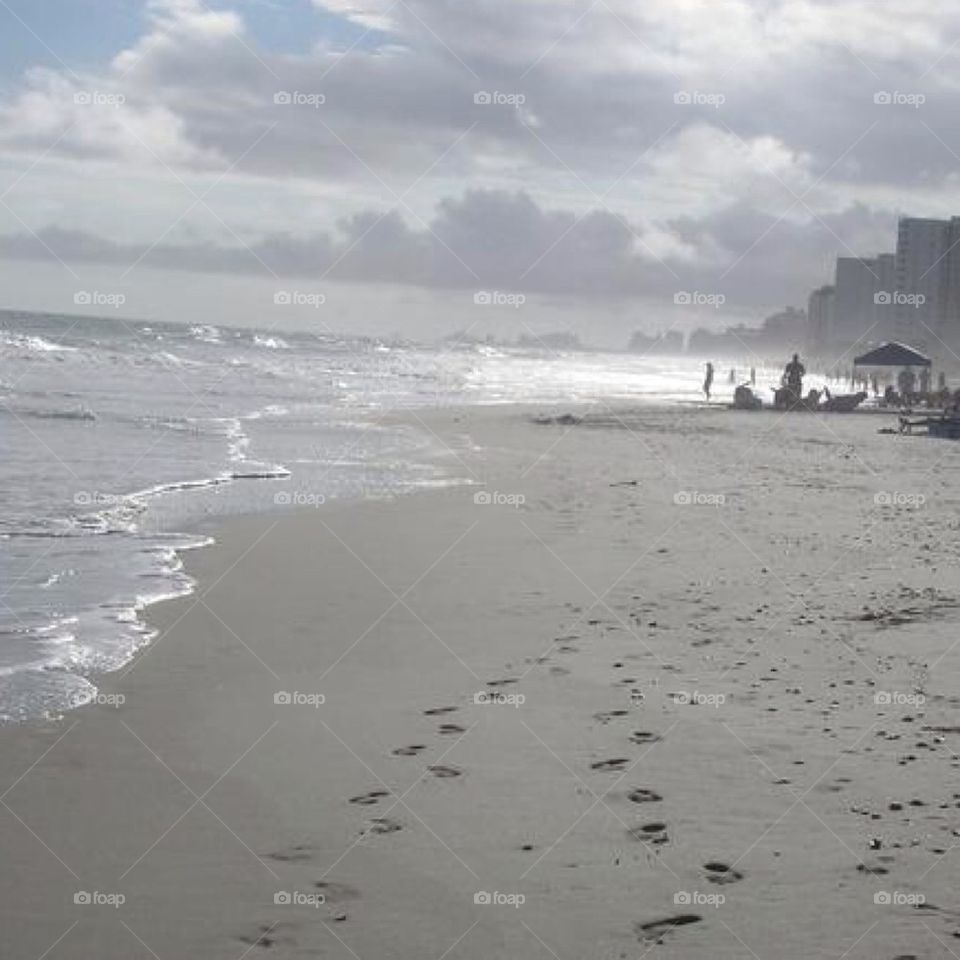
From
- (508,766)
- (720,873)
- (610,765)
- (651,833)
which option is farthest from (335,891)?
(610,765)

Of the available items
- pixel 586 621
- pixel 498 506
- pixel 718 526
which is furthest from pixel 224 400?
pixel 586 621

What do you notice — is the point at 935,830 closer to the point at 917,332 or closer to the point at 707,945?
the point at 707,945

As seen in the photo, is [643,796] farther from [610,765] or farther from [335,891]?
[335,891]

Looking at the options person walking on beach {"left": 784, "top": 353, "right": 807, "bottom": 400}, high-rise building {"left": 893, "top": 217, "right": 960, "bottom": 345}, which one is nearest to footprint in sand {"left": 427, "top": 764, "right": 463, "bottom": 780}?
person walking on beach {"left": 784, "top": 353, "right": 807, "bottom": 400}

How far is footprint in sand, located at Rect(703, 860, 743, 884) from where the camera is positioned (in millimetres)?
5020

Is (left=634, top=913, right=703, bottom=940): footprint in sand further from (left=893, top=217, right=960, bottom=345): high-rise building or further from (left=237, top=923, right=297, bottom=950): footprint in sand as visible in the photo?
(left=893, top=217, right=960, bottom=345): high-rise building

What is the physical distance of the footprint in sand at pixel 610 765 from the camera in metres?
6.33

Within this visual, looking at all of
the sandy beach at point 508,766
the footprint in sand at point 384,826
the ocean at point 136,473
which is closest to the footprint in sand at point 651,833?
the sandy beach at point 508,766

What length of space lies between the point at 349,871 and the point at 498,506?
11704mm

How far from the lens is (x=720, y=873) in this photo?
5078mm

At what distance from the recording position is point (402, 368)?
240 ft

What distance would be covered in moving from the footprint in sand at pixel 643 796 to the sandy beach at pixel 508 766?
0.02 meters

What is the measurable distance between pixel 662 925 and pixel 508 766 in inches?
71.1

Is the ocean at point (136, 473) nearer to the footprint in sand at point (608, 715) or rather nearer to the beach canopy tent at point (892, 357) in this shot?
the footprint in sand at point (608, 715)
